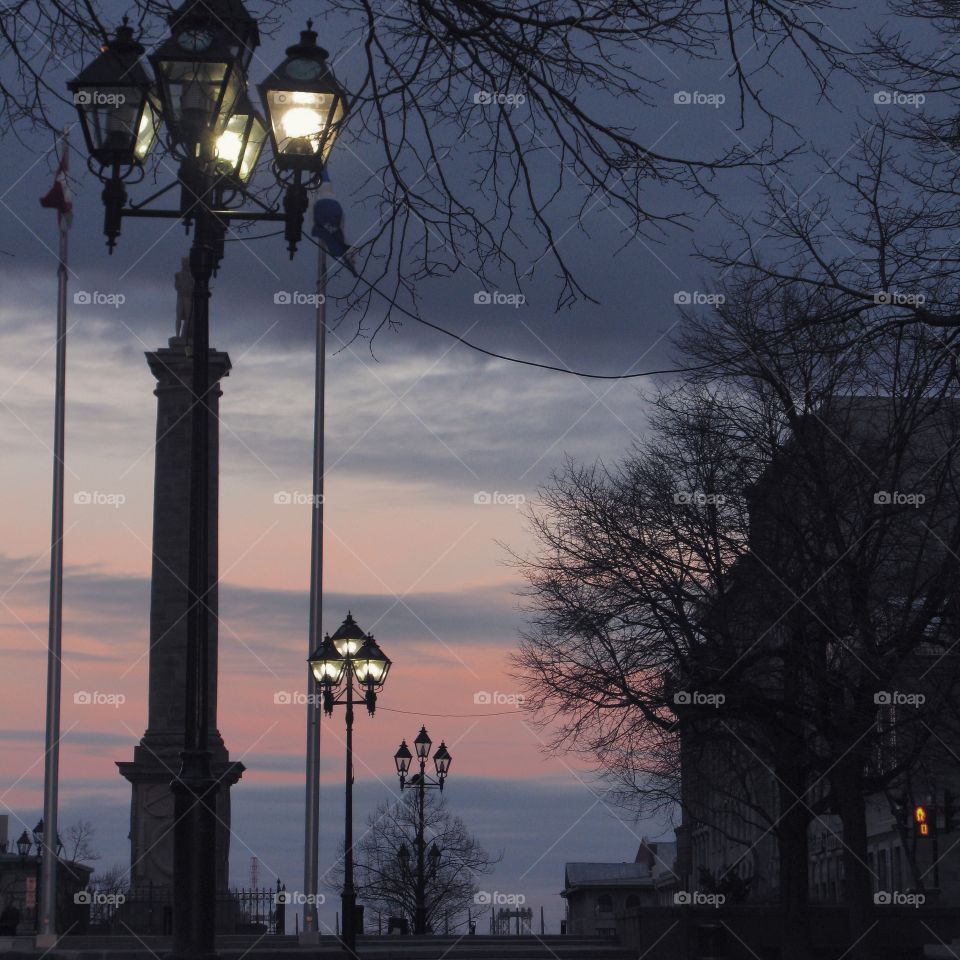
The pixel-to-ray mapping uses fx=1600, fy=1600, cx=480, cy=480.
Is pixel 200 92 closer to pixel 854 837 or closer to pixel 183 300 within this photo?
pixel 854 837

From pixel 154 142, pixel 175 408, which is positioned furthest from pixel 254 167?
pixel 175 408

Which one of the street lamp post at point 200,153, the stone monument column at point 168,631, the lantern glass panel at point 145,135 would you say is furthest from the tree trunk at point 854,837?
the lantern glass panel at point 145,135

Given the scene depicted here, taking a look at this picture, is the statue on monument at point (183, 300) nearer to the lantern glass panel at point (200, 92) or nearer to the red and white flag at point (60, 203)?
the red and white flag at point (60, 203)

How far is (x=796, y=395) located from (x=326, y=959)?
13698mm

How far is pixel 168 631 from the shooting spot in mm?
42500

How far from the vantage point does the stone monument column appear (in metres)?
40.5

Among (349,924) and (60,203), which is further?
(60,203)

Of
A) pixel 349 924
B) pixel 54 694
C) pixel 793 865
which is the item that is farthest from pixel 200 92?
pixel 54 694

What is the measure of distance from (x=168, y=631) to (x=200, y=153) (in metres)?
32.9

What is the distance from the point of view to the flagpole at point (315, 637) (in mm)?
32406

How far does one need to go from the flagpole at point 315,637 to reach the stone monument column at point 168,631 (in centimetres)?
578

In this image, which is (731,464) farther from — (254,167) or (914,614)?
(254,167)

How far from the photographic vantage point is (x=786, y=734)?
3017cm

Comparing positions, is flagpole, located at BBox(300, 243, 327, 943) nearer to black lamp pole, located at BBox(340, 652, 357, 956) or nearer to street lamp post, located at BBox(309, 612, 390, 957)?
black lamp pole, located at BBox(340, 652, 357, 956)
